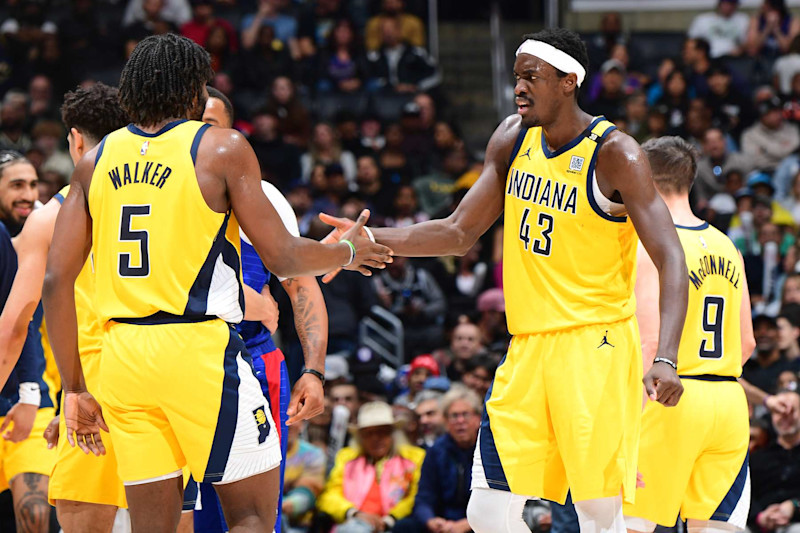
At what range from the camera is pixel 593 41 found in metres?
14.9

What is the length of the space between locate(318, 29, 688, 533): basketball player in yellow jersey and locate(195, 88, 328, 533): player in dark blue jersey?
779 millimetres

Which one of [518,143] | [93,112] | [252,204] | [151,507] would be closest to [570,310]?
[518,143]

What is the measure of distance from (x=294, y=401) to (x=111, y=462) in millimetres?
795

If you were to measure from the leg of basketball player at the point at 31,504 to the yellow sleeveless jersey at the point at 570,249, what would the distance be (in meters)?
2.46

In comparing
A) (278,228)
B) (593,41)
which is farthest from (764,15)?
(278,228)

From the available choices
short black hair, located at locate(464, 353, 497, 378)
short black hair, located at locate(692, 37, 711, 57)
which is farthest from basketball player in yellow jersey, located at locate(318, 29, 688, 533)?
short black hair, located at locate(692, 37, 711, 57)

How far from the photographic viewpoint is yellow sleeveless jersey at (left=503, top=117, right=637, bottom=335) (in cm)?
449

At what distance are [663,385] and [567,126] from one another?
1.14 m

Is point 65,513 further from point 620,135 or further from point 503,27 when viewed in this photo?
point 503,27

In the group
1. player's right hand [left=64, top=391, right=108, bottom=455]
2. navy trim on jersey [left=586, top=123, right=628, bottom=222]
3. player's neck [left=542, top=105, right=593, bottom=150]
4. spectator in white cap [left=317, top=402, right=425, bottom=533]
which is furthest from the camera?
spectator in white cap [left=317, top=402, right=425, bottom=533]

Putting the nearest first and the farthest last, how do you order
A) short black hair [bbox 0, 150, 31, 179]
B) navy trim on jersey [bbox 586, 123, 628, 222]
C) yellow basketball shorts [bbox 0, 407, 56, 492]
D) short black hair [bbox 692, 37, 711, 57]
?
navy trim on jersey [bbox 586, 123, 628, 222] → yellow basketball shorts [bbox 0, 407, 56, 492] → short black hair [bbox 0, 150, 31, 179] → short black hair [bbox 692, 37, 711, 57]

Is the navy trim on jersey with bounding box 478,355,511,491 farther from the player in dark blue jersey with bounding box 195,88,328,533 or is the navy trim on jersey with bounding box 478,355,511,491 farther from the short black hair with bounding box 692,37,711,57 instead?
the short black hair with bounding box 692,37,711,57

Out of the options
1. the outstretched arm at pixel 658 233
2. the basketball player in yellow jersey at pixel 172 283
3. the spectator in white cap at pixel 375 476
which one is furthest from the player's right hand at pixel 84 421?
the spectator in white cap at pixel 375 476

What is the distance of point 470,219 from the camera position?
197 inches
